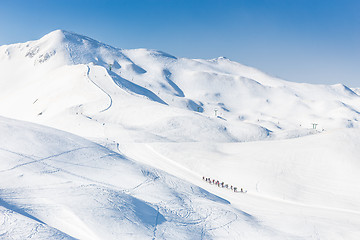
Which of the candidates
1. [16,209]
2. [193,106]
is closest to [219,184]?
[16,209]

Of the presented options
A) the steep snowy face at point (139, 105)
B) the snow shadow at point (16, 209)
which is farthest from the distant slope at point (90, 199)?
the steep snowy face at point (139, 105)

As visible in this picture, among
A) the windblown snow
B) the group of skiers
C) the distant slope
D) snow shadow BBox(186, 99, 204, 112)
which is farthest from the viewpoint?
snow shadow BBox(186, 99, 204, 112)

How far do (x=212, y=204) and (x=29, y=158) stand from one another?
1617 centimetres

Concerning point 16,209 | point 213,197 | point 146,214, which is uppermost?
point 146,214

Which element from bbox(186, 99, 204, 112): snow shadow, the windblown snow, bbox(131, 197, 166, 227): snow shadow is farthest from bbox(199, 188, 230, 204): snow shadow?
bbox(186, 99, 204, 112): snow shadow

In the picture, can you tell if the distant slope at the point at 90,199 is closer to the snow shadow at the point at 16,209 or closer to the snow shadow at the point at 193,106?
the snow shadow at the point at 16,209

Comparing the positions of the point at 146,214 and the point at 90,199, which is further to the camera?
the point at 146,214

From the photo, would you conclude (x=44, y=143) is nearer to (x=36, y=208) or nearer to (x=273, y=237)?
(x=36, y=208)

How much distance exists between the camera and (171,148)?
51500 mm

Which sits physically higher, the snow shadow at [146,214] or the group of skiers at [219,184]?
the snow shadow at [146,214]

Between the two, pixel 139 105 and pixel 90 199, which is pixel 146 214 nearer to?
pixel 90 199

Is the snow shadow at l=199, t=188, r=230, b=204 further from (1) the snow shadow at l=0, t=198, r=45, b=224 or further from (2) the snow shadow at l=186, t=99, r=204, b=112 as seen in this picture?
(2) the snow shadow at l=186, t=99, r=204, b=112

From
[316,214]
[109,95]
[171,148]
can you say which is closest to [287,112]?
[109,95]

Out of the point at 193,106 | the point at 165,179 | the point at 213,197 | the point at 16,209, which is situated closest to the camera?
the point at 16,209
